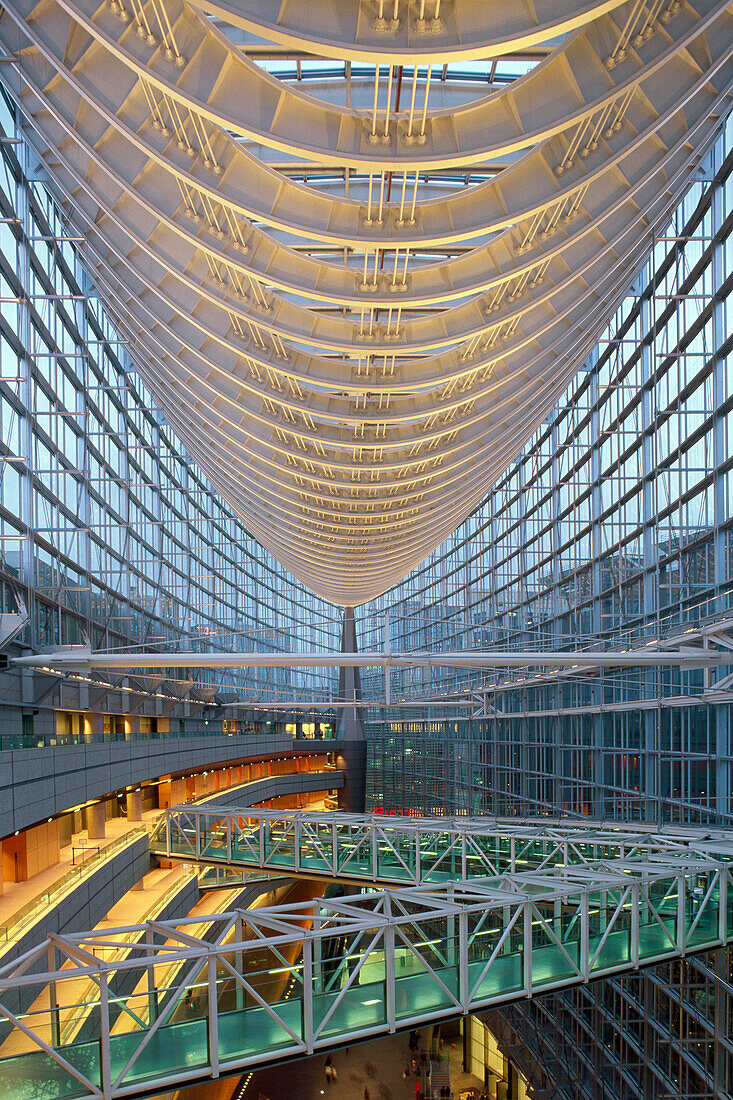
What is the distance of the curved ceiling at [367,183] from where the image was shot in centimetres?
979

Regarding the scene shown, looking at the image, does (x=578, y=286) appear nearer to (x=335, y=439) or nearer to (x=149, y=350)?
(x=335, y=439)

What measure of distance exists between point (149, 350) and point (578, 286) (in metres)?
8.64

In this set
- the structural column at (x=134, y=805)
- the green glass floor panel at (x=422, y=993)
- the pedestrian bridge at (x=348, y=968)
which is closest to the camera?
the pedestrian bridge at (x=348, y=968)

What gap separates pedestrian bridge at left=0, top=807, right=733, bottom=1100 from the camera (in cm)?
1144

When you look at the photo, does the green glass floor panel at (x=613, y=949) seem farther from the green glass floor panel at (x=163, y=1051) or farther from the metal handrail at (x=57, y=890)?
the metal handrail at (x=57, y=890)

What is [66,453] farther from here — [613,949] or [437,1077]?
[437,1077]

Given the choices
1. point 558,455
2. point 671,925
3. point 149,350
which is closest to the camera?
point 671,925

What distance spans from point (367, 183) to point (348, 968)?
38.4ft

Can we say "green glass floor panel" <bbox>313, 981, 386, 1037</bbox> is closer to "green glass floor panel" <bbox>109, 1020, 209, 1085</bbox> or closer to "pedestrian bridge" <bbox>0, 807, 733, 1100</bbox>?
"pedestrian bridge" <bbox>0, 807, 733, 1100</bbox>

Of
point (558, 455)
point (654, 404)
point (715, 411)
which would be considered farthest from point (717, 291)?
point (558, 455)

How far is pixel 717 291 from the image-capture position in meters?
21.3

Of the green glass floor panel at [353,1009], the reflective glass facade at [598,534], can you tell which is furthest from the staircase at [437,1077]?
the green glass floor panel at [353,1009]

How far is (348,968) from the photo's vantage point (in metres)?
13.7

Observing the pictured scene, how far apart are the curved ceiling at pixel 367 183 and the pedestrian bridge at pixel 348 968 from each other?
8.82 meters
